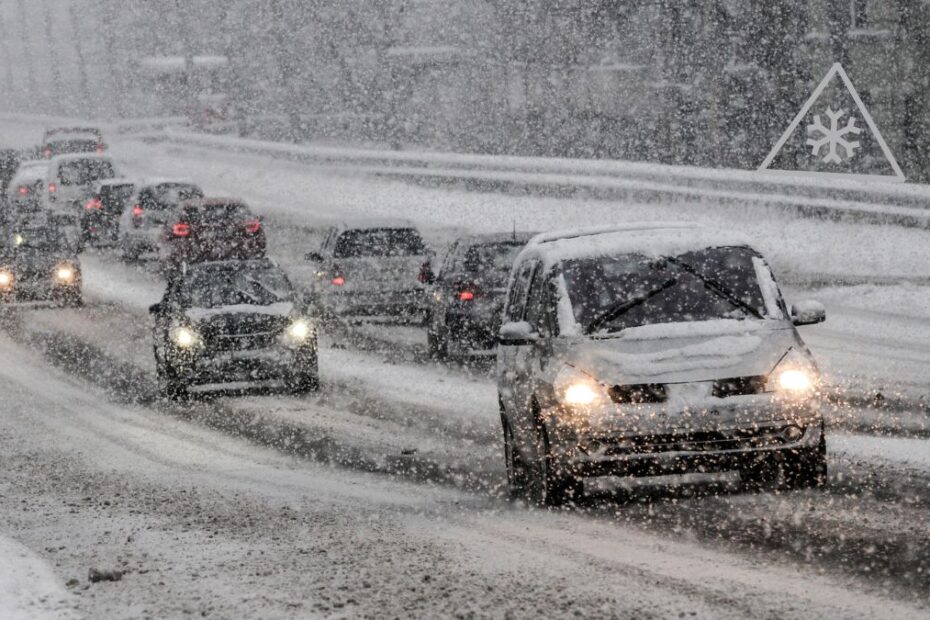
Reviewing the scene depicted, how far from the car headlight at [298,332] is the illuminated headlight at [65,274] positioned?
1197 centimetres

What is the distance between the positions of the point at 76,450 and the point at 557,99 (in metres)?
28.9

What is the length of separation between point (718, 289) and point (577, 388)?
1.42m

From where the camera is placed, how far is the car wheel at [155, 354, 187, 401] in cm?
1928

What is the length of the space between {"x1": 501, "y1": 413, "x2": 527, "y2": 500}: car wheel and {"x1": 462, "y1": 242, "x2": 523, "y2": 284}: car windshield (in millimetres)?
7878

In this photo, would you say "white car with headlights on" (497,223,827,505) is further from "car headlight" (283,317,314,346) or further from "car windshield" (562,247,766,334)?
"car headlight" (283,317,314,346)

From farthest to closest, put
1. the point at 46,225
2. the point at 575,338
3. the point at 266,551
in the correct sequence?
the point at 46,225 → the point at 575,338 → the point at 266,551

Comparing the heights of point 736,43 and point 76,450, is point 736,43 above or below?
above

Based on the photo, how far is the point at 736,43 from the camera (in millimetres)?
34125

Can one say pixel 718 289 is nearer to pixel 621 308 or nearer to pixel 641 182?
pixel 621 308

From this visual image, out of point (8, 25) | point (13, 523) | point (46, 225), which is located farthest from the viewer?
point (8, 25)

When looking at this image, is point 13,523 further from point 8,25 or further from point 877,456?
point 8,25

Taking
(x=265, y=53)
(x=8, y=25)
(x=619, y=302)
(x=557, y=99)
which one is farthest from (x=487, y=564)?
(x=8, y=25)

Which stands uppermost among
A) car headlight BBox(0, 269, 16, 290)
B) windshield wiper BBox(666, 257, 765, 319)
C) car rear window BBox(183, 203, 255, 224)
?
windshield wiper BBox(666, 257, 765, 319)

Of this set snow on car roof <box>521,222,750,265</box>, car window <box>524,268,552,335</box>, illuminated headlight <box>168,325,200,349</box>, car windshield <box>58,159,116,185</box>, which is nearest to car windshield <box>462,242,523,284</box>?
illuminated headlight <box>168,325,200,349</box>
